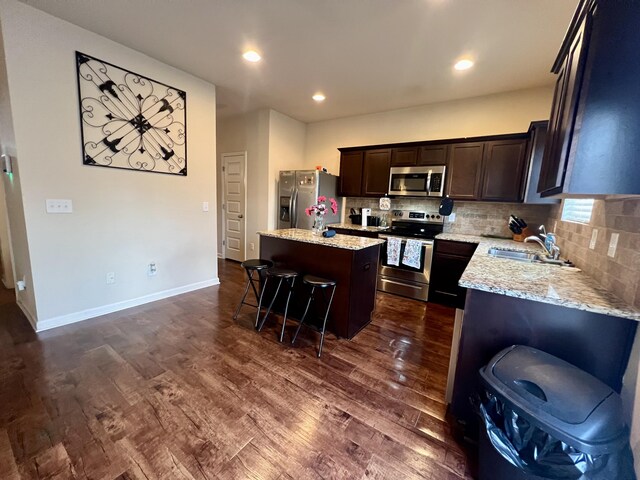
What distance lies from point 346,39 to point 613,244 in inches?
101

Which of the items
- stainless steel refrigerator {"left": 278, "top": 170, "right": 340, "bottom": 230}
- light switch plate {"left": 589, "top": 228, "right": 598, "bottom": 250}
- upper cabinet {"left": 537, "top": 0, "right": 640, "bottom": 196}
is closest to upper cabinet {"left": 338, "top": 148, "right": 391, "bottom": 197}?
stainless steel refrigerator {"left": 278, "top": 170, "right": 340, "bottom": 230}

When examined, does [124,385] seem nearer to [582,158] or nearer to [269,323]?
[269,323]

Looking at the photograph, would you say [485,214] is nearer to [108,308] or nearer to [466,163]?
[466,163]

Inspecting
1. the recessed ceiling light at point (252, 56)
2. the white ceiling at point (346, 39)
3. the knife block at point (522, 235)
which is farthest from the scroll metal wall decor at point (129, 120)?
the knife block at point (522, 235)

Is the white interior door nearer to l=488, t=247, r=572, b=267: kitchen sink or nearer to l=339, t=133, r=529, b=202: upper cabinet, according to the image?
l=339, t=133, r=529, b=202: upper cabinet

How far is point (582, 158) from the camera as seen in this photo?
1092 millimetres

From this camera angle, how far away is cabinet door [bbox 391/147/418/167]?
382 cm

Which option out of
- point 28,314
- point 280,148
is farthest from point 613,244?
point 28,314

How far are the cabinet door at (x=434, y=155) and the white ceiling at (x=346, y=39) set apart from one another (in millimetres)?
713

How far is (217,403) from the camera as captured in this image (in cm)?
169

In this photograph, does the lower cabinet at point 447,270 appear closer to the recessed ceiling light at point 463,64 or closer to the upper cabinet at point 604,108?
the recessed ceiling light at point 463,64

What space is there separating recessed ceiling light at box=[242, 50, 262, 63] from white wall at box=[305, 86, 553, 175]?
2242mm

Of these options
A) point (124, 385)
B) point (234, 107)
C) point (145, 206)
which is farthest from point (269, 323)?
point (234, 107)

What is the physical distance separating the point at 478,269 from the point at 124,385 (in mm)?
2519
